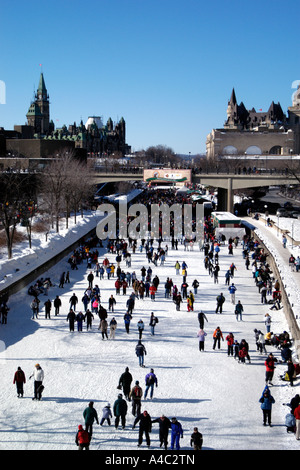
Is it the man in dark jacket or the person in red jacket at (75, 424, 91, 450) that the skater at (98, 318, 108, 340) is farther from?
the person in red jacket at (75, 424, 91, 450)

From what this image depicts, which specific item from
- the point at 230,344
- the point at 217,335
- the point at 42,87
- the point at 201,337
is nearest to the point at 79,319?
the point at 201,337

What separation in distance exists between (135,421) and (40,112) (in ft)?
510

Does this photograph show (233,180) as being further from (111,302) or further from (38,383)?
(38,383)

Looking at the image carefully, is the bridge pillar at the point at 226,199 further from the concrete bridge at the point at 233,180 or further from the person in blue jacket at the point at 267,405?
the person in blue jacket at the point at 267,405

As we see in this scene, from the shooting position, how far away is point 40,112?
521 feet

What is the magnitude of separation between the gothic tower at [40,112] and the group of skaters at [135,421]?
145039mm

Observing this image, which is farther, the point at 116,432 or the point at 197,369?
the point at 197,369

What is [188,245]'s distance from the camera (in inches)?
1403

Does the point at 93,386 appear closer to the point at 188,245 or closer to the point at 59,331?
the point at 59,331

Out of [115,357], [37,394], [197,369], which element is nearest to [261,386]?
[197,369]

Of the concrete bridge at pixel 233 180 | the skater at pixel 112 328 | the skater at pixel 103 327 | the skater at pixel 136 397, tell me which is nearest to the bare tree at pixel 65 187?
the concrete bridge at pixel 233 180

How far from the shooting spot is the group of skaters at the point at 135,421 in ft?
32.2

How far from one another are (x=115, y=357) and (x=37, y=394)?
10.6ft
